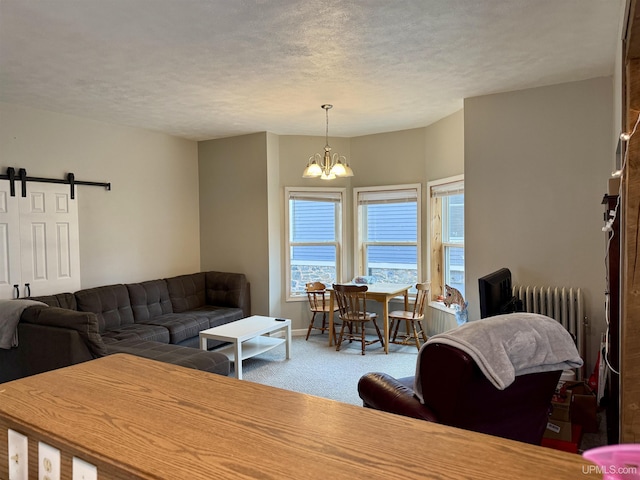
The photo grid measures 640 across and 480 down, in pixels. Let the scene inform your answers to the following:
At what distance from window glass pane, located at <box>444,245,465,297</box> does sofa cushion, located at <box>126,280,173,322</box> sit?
10.9 feet

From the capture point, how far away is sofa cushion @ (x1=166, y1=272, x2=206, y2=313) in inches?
208

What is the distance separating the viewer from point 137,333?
4.20 m

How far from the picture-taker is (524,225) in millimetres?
3992

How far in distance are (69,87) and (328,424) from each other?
3.93 m

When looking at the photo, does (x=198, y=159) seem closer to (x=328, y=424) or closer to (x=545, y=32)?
(x=545, y=32)

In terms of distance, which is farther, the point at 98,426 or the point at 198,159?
the point at 198,159

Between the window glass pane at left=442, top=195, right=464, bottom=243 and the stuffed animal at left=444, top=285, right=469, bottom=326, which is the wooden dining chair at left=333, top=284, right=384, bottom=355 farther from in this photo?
the window glass pane at left=442, top=195, right=464, bottom=243

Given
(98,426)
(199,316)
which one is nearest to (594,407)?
(98,426)

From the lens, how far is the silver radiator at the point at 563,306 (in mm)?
3703

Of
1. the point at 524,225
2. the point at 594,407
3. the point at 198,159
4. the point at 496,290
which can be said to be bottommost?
the point at 594,407

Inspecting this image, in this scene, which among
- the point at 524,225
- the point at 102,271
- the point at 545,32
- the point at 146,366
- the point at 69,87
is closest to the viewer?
the point at 146,366

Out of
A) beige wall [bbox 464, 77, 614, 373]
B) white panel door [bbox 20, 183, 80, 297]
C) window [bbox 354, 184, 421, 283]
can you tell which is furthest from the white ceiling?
window [bbox 354, 184, 421, 283]

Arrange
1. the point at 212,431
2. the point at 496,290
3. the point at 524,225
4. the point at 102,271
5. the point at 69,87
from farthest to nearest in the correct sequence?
1. the point at 102,271
2. the point at 524,225
3. the point at 69,87
4. the point at 496,290
5. the point at 212,431

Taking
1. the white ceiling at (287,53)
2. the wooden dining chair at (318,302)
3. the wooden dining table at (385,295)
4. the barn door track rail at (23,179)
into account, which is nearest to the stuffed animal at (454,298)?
the wooden dining table at (385,295)
